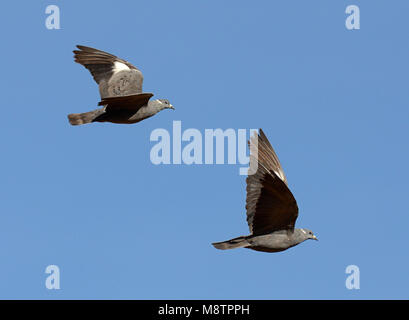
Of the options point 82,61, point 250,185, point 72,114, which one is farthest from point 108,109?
point 250,185

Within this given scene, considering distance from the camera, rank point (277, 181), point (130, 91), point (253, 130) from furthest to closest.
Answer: point (130, 91), point (253, 130), point (277, 181)

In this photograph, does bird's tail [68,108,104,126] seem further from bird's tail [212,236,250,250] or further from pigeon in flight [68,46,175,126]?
bird's tail [212,236,250,250]

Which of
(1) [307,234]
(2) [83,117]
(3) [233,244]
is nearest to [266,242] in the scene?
(3) [233,244]

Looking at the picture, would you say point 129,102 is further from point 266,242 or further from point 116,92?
point 266,242

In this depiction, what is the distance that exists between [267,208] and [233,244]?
810mm

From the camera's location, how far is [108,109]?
14.6m

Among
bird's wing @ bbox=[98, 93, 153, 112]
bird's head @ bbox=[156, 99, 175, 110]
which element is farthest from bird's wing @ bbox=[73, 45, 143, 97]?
bird's wing @ bbox=[98, 93, 153, 112]

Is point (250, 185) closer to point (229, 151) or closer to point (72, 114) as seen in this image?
point (229, 151)

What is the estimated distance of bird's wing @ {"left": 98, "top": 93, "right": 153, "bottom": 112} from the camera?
1419cm

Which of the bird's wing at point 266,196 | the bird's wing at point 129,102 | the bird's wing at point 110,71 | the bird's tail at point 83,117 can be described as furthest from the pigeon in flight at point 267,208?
the bird's wing at point 110,71

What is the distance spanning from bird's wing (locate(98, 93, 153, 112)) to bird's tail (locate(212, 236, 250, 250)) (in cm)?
328

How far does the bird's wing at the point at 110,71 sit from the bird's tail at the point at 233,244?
472cm

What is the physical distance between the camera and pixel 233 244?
12617mm
